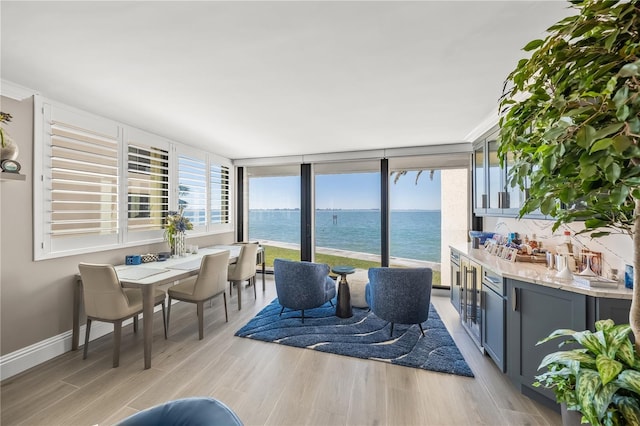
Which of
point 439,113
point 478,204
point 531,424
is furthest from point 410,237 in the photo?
point 531,424

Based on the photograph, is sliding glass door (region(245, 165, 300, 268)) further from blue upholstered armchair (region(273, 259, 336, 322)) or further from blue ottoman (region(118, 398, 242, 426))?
blue ottoman (region(118, 398, 242, 426))

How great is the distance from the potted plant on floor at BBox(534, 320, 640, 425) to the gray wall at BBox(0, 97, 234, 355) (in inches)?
150

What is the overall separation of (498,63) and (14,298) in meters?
4.48

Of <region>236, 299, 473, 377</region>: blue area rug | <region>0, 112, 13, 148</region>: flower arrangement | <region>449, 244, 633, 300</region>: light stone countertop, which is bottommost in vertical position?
<region>236, 299, 473, 377</region>: blue area rug

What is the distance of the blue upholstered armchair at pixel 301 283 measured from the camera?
10.4 ft

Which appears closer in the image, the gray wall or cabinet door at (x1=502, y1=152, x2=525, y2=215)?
the gray wall

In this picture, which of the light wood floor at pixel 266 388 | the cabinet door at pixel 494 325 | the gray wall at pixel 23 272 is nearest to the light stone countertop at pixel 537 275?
the cabinet door at pixel 494 325

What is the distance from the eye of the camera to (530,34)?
164 centimetres

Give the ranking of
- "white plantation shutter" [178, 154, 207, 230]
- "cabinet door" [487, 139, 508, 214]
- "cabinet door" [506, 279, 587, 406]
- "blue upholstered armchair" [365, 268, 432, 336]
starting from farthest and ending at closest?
"white plantation shutter" [178, 154, 207, 230] < "cabinet door" [487, 139, 508, 214] < "blue upholstered armchair" [365, 268, 432, 336] < "cabinet door" [506, 279, 587, 406]

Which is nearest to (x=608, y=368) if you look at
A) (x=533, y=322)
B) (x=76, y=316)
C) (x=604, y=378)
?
(x=604, y=378)

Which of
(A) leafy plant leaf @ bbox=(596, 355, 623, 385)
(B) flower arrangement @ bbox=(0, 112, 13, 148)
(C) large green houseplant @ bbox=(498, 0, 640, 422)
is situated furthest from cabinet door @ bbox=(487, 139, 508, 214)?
(B) flower arrangement @ bbox=(0, 112, 13, 148)

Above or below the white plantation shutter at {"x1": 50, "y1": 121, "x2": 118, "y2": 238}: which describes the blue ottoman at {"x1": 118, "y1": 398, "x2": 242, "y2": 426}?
below

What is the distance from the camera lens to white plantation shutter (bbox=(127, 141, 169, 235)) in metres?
3.36

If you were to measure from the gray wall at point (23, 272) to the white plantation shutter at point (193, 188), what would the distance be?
1778 millimetres
